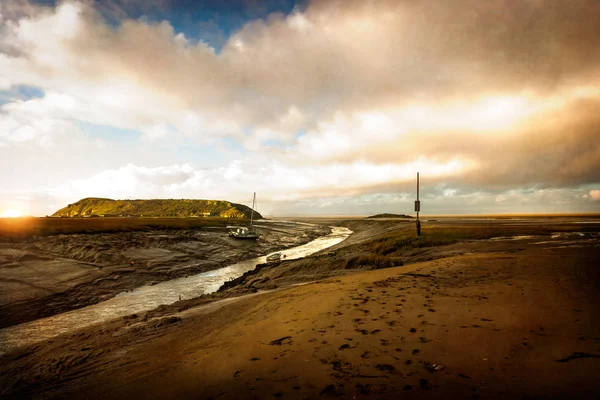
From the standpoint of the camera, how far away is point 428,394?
4141 millimetres

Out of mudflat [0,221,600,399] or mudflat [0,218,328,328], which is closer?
mudflat [0,221,600,399]

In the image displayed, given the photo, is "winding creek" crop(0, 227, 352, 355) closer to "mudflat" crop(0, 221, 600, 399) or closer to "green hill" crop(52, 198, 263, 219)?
"mudflat" crop(0, 221, 600, 399)

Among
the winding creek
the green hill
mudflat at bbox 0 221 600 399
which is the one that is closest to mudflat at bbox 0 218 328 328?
the winding creek

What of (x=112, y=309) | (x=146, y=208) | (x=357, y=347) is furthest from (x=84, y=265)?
(x=146, y=208)

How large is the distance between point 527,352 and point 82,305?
65.8 ft

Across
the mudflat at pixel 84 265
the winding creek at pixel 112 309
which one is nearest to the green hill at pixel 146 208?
the mudflat at pixel 84 265

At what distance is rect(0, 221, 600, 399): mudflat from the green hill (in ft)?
493

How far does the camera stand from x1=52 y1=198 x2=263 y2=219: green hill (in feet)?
529

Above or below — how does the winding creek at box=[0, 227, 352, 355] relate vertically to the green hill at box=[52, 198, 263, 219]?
below

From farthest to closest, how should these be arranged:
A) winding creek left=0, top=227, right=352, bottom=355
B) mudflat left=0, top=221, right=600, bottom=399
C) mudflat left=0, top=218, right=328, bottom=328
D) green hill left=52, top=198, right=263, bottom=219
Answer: green hill left=52, top=198, right=263, bottom=219
mudflat left=0, top=218, right=328, bottom=328
winding creek left=0, top=227, right=352, bottom=355
mudflat left=0, top=221, right=600, bottom=399

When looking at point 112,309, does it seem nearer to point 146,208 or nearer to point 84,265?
point 84,265

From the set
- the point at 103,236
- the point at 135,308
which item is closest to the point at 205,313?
the point at 135,308

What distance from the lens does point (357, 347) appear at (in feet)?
19.4

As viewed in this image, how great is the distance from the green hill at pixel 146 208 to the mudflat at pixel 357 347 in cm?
15034
